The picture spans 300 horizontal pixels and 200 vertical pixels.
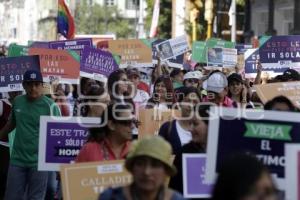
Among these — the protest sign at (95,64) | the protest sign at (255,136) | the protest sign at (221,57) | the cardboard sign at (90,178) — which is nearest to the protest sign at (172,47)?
the protest sign at (221,57)

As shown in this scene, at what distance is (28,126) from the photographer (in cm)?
1020

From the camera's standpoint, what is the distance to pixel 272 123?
19.0 ft

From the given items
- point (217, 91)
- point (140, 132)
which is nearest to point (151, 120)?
point (140, 132)

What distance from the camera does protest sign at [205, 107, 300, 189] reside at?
5797 mm

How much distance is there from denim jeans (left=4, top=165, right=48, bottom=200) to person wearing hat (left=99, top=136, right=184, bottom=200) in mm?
4840

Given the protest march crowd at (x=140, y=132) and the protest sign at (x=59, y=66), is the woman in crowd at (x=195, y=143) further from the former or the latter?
the protest sign at (x=59, y=66)

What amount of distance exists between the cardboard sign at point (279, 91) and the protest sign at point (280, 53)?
5240 mm

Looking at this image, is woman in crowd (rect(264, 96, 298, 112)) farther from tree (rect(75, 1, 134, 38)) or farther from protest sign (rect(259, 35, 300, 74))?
tree (rect(75, 1, 134, 38))

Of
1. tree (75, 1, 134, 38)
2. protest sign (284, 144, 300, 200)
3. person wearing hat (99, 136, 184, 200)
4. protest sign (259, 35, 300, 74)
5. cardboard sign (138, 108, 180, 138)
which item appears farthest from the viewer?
tree (75, 1, 134, 38)

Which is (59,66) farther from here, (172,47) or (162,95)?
(172,47)

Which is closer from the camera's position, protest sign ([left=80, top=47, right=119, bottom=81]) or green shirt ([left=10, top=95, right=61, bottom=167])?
green shirt ([left=10, top=95, right=61, bottom=167])

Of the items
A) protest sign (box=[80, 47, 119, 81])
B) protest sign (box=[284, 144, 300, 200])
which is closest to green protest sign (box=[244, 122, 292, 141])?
protest sign (box=[284, 144, 300, 200])

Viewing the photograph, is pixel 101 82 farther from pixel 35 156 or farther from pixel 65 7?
pixel 65 7

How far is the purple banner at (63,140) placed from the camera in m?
8.65
